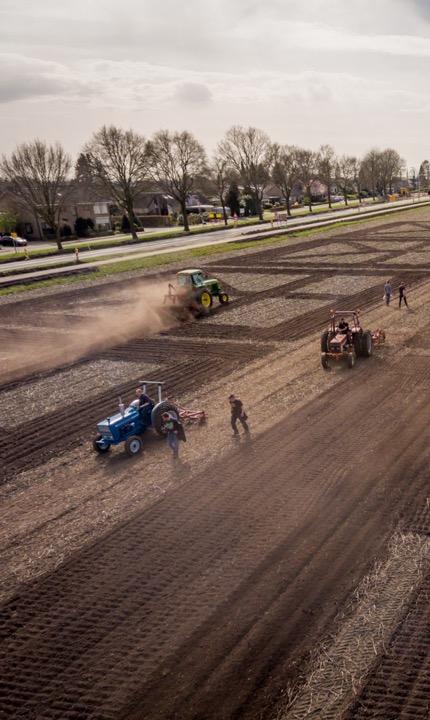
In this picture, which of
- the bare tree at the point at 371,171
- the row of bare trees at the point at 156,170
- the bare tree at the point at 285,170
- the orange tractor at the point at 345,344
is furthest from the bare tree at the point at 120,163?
the bare tree at the point at 371,171

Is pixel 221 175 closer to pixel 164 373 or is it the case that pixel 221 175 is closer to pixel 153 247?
pixel 153 247

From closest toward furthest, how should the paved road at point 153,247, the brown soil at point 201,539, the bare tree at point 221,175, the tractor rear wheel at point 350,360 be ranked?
the brown soil at point 201,539
the tractor rear wheel at point 350,360
the paved road at point 153,247
the bare tree at point 221,175

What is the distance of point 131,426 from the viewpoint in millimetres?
16188

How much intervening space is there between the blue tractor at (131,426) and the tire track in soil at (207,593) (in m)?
2.43

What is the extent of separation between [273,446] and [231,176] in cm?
9189

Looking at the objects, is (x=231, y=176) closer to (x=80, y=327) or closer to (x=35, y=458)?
(x=80, y=327)

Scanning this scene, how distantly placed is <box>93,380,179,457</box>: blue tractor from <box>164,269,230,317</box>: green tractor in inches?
578

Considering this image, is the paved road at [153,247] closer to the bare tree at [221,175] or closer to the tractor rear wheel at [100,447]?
the bare tree at [221,175]

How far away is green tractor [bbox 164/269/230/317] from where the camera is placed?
3108cm

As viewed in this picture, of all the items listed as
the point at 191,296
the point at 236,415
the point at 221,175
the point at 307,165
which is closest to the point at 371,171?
the point at 307,165

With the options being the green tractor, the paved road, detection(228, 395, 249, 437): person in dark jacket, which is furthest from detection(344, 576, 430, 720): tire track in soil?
the paved road

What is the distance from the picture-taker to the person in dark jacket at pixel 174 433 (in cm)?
1526

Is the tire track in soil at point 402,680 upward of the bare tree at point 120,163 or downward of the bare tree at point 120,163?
downward

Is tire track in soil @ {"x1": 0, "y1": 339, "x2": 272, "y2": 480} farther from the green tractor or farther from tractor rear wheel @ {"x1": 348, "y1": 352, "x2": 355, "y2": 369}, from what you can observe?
the green tractor
